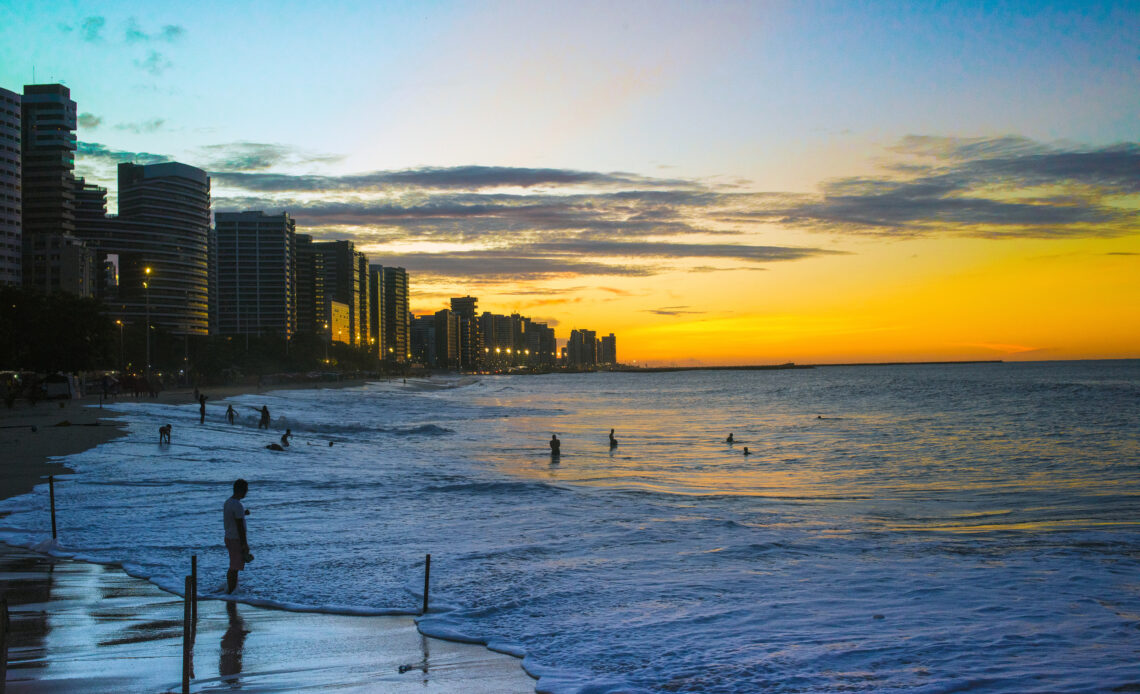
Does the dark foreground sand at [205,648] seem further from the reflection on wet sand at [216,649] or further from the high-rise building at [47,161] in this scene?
the high-rise building at [47,161]

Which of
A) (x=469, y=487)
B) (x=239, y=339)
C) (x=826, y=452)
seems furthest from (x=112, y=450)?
(x=239, y=339)

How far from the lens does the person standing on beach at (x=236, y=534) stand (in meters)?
11.1

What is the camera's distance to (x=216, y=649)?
8672 millimetres

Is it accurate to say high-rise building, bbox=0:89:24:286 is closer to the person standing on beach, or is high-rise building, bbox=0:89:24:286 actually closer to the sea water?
the sea water

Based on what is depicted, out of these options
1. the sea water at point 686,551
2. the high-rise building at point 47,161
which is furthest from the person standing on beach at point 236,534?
the high-rise building at point 47,161

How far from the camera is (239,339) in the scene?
176 metres

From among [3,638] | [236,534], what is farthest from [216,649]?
[3,638]

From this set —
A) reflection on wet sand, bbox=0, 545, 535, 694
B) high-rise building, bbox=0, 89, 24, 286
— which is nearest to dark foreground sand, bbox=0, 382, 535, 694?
reflection on wet sand, bbox=0, 545, 535, 694

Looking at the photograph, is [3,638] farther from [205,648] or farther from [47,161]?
[47,161]

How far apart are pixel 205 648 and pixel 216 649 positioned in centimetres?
13

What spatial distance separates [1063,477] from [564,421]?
39.3m

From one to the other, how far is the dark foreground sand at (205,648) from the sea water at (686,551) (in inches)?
24.3

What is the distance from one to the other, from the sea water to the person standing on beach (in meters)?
0.32

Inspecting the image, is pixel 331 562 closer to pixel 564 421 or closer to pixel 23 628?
pixel 23 628
